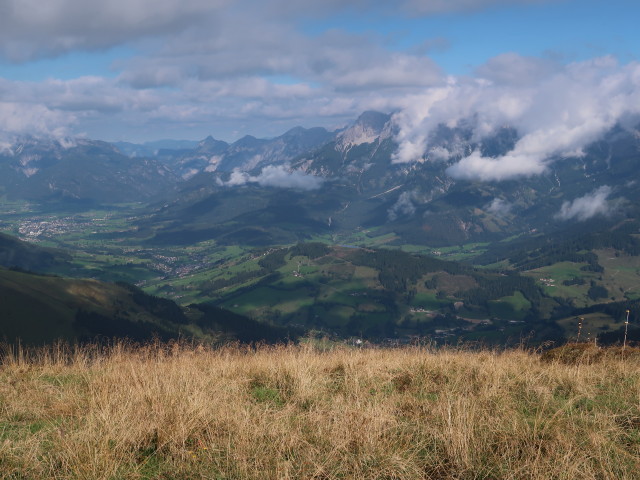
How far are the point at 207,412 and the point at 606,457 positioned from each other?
5.87 m

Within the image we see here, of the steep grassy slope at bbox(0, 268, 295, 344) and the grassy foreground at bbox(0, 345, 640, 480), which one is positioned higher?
the grassy foreground at bbox(0, 345, 640, 480)

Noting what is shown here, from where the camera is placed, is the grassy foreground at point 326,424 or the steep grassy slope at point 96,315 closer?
the grassy foreground at point 326,424

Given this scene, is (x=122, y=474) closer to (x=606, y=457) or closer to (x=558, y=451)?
(x=558, y=451)

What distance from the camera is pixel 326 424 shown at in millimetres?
6762

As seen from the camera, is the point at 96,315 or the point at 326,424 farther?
the point at 96,315

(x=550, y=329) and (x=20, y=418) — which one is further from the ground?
(x=20, y=418)

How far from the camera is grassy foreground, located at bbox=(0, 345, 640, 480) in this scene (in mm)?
5527

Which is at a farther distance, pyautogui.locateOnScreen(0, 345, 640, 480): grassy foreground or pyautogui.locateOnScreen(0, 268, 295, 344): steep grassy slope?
pyautogui.locateOnScreen(0, 268, 295, 344): steep grassy slope

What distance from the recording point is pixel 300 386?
29.4 feet

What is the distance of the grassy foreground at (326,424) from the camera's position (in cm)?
553

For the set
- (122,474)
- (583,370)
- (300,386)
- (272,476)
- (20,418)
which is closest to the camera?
(272,476)

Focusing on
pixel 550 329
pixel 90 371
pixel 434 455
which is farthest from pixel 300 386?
pixel 550 329

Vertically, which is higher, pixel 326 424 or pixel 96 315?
pixel 326 424

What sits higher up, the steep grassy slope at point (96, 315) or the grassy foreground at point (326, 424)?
the grassy foreground at point (326, 424)
